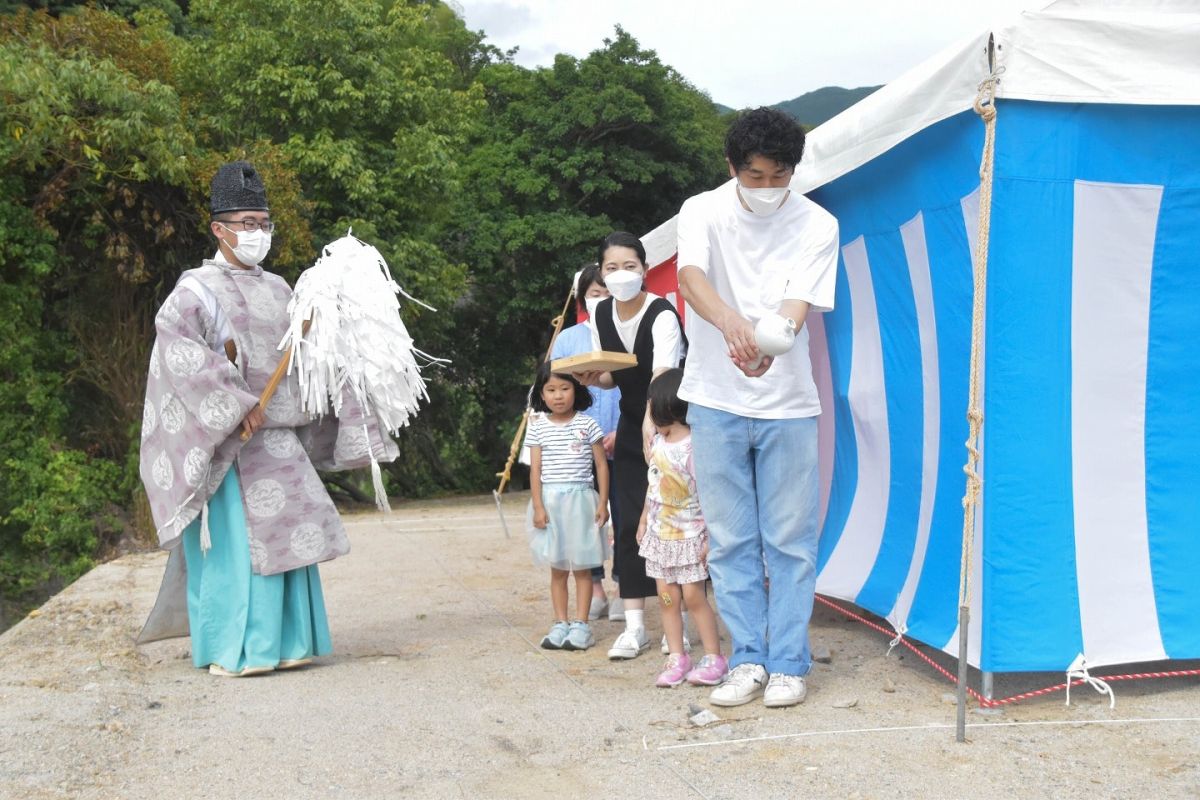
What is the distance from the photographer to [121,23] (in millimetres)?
11781

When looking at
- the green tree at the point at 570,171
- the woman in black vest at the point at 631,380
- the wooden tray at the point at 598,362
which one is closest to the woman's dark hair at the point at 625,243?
the woman in black vest at the point at 631,380

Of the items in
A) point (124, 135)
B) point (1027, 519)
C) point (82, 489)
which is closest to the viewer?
point (1027, 519)

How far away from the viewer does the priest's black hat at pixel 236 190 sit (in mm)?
4598

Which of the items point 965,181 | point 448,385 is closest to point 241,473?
point 965,181

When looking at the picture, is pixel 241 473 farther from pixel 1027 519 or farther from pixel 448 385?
pixel 448 385

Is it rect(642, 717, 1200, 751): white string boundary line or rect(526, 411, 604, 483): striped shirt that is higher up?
rect(526, 411, 604, 483): striped shirt

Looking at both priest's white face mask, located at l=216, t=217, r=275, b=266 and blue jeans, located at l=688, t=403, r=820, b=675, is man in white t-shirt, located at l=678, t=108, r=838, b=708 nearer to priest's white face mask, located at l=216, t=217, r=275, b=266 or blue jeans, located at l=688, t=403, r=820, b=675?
blue jeans, located at l=688, t=403, r=820, b=675

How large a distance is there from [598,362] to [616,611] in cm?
164

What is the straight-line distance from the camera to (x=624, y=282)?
15.0ft

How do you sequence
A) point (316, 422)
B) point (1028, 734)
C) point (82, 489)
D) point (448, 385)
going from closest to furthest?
point (1028, 734)
point (316, 422)
point (82, 489)
point (448, 385)

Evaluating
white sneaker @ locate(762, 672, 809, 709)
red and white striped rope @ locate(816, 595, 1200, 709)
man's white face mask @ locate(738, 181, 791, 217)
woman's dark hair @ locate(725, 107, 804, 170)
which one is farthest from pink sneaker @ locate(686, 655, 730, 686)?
woman's dark hair @ locate(725, 107, 804, 170)

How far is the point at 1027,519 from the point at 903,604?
30.1 inches

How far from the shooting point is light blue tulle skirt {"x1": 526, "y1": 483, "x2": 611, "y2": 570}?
4846 millimetres

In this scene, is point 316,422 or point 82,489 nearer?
point 316,422
